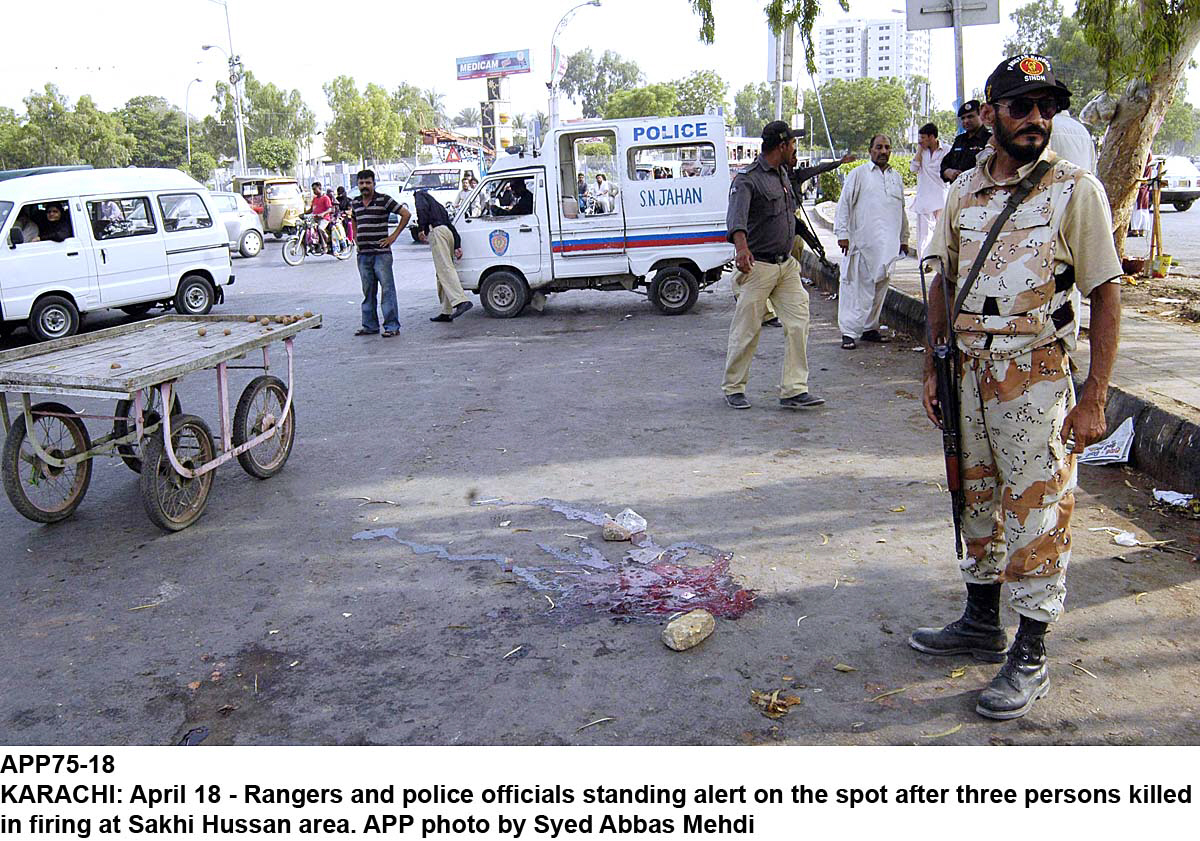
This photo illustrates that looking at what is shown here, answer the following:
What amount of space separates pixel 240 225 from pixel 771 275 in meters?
19.8

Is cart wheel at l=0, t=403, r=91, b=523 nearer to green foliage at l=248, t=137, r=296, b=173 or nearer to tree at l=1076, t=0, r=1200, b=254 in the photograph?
tree at l=1076, t=0, r=1200, b=254

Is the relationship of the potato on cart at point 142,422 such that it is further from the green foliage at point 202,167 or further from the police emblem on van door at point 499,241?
the green foliage at point 202,167

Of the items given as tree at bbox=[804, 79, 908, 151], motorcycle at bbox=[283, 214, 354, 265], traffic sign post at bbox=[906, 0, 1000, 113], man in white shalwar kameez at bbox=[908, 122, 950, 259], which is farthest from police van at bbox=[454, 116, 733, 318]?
tree at bbox=[804, 79, 908, 151]

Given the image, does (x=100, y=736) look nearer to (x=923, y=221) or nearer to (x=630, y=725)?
(x=630, y=725)

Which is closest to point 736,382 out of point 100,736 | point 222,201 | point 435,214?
point 100,736

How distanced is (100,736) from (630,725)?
1.70 meters

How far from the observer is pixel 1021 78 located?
3.03 meters

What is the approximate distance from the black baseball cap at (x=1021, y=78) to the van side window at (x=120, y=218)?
11.9 m

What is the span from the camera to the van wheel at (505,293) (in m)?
12.4

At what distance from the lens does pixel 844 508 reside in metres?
5.11

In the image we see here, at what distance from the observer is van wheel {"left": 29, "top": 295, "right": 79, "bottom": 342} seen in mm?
11742

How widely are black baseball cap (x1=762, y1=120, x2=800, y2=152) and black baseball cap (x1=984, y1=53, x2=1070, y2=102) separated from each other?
405cm

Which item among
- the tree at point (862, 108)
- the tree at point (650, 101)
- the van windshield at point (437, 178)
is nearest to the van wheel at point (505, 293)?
the van windshield at point (437, 178)

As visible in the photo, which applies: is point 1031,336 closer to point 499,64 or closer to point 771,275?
point 771,275
